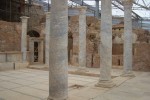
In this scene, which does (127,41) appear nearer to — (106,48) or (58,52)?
(106,48)

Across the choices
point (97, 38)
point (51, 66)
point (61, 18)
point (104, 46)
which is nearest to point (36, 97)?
point (51, 66)

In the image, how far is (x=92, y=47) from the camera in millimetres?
21359

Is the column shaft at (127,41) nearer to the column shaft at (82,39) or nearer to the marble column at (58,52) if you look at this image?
the column shaft at (82,39)

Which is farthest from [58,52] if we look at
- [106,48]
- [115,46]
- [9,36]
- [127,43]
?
[9,36]

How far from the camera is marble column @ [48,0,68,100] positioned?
22.6ft

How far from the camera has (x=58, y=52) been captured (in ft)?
22.8

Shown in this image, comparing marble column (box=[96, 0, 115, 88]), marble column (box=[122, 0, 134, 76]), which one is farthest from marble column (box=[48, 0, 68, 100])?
marble column (box=[122, 0, 134, 76])

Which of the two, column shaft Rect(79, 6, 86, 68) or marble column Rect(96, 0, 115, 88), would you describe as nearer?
marble column Rect(96, 0, 115, 88)

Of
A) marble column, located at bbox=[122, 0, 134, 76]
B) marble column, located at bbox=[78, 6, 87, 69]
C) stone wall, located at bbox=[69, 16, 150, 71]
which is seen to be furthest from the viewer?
stone wall, located at bbox=[69, 16, 150, 71]

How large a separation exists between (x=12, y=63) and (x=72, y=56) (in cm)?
668

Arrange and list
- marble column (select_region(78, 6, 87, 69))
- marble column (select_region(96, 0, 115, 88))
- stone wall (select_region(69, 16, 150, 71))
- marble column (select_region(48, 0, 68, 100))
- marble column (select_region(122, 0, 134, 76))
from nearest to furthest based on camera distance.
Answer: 1. marble column (select_region(48, 0, 68, 100))
2. marble column (select_region(96, 0, 115, 88))
3. marble column (select_region(122, 0, 134, 76))
4. marble column (select_region(78, 6, 87, 69))
5. stone wall (select_region(69, 16, 150, 71))

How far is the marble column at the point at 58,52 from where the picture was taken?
22.6 feet

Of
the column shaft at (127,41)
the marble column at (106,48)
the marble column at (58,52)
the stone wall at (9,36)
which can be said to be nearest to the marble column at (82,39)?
the column shaft at (127,41)

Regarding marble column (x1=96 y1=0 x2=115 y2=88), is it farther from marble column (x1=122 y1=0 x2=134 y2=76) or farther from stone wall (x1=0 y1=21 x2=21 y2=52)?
stone wall (x1=0 y1=21 x2=21 y2=52)
